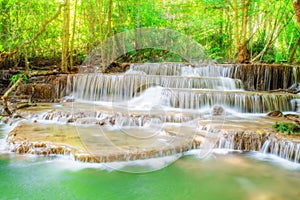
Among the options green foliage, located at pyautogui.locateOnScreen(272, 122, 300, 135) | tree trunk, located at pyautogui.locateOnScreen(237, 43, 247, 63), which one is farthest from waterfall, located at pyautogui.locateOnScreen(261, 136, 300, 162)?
tree trunk, located at pyautogui.locateOnScreen(237, 43, 247, 63)

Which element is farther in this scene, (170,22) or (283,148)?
(170,22)

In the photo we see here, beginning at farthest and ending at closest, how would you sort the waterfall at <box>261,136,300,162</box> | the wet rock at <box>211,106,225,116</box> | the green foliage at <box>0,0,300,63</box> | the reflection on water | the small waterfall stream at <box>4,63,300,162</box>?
the green foliage at <box>0,0,300,63</box> < the wet rock at <box>211,106,225,116</box> < the small waterfall stream at <box>4,63,300,162</box> < the waterfall at <box>261,136,300,162</box> < the reflection on water

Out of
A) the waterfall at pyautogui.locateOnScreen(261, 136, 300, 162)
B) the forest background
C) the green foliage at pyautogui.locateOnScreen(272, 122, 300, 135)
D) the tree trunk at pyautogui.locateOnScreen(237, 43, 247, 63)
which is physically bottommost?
the waterfall at pyautogui.locateOnScreen(261, 136, 300, 162)

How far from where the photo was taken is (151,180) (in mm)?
4121

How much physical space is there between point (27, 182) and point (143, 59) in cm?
1148

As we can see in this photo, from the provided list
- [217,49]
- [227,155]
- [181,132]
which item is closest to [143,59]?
[217,49]

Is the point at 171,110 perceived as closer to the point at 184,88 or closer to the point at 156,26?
the point at 184,88

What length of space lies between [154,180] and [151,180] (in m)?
0.04

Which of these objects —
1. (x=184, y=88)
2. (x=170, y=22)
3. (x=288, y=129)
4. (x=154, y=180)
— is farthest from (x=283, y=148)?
(x=170, y=22)

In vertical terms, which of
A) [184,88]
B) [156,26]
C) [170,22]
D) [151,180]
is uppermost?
[170,22]

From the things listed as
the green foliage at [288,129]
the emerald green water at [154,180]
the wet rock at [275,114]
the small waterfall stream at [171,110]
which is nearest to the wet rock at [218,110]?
the small waterfall stream at [171,110]

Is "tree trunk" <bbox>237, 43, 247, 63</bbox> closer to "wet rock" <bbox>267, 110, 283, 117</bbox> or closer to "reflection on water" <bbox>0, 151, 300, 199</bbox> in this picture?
"wet rock" <bbox>267, 110, 283, 117</bbox>

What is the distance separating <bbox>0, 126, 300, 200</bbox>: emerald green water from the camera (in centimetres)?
368

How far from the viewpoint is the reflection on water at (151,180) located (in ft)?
12.1
